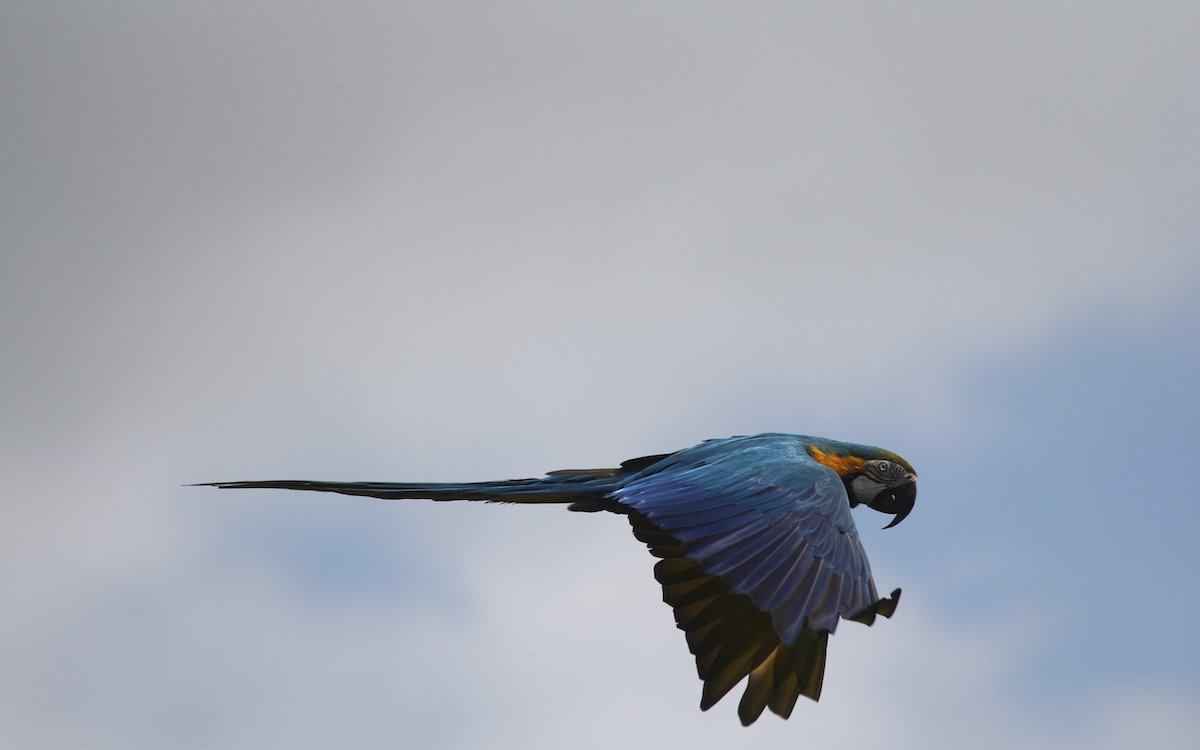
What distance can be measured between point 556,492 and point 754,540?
151 centimetres

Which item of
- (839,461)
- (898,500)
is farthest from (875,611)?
(898,500)

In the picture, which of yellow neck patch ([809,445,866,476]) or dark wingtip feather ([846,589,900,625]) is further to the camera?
yellow neck patch ([809,445,866,476])

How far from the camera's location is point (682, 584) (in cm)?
624

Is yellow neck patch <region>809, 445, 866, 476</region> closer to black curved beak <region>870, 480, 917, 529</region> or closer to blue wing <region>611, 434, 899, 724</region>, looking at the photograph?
black curved beak <region>870, 480, 917, 529</region>

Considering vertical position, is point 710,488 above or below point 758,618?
above

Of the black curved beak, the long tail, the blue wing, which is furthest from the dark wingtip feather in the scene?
the black curved beak

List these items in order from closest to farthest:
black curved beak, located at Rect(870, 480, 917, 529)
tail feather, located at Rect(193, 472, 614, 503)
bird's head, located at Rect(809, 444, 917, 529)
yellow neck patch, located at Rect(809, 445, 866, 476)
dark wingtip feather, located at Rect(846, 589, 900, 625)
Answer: dark wingtip feather, located at Rect(846, 589, 900, 625) → tail feather, located at Rect(193, 472, 614, 503) → yellow neck patch, located at Rect(809, 445, 866, 476) → bird's head, located at Rect(809, 444, 917, 529) → black curved beak, located at Rect(870, 480, 917, 529)

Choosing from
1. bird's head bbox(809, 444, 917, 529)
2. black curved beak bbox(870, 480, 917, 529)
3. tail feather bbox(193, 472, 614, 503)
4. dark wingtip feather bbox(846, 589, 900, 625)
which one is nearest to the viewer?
dark wingtip feather bbox(846, 589, 900, 625)

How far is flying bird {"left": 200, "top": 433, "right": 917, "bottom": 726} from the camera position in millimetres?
5578

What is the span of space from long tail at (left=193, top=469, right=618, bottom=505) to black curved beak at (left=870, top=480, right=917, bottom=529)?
201 cm

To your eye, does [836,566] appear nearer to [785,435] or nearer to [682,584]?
[682,584]

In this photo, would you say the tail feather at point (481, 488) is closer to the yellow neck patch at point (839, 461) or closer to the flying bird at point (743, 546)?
the flying bird at point (743, 546)

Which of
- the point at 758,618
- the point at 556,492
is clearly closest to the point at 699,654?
the point at 758,618

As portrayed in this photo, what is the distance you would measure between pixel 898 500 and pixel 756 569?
2677mm
